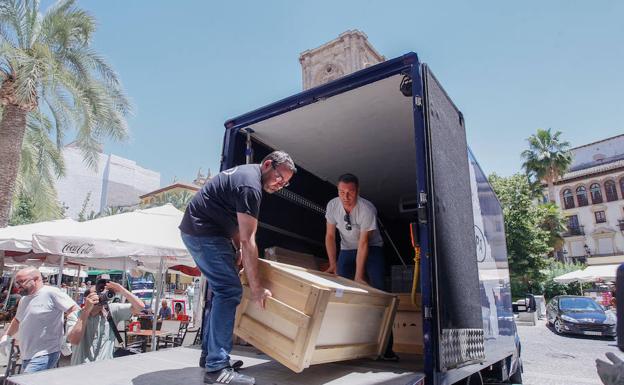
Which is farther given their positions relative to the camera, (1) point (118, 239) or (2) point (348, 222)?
(1) point (118, 239)

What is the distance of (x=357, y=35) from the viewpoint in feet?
192

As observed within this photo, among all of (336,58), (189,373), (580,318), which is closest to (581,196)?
(336,58)

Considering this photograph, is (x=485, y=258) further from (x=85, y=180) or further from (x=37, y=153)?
(x=85, y=180)

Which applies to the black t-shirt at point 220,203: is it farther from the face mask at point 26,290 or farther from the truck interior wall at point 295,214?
the face mask at point 26,290

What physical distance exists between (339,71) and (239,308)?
58.0 meters

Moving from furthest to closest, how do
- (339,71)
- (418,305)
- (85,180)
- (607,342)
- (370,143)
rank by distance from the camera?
1. (85,180)
2. (339,71)
3. (607,342)
4. (370,143)
5. (418,305)

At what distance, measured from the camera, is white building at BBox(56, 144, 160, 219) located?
73625 mm

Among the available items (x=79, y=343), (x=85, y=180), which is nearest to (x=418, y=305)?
(x=79, y=343)

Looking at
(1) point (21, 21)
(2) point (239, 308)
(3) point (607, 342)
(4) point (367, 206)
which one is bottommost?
(3) point (607, 342)

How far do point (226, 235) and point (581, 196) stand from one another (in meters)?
56.2

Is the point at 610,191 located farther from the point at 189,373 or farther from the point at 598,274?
the point at 189,373

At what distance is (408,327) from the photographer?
398cm

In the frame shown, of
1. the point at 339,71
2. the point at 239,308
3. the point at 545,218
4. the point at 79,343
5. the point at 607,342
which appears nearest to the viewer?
the point at 239,308

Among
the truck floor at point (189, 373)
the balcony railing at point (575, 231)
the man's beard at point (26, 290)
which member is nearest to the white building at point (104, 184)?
the man's beard at point (26, 290)
